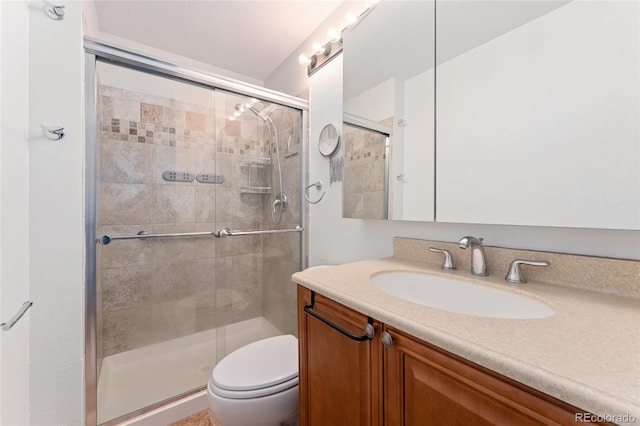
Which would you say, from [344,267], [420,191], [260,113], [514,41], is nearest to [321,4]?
[260,113]

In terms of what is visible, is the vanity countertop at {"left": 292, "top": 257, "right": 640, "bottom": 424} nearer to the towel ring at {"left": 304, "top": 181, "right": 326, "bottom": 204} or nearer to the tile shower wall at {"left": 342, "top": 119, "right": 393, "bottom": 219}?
the tile shower wall at {"left": 342, "top": 119, "right": 393, "bottom": 219}

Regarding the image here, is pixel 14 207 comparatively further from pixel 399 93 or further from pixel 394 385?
pixel 399 93

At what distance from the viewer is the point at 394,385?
592mm

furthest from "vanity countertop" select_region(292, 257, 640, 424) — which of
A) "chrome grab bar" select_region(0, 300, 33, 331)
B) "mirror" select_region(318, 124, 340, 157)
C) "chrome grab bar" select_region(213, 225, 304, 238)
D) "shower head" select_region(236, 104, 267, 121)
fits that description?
"shower head" select_region(236, 104, 267, 121)

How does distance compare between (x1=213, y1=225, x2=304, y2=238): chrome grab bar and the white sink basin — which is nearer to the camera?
the white sink basin

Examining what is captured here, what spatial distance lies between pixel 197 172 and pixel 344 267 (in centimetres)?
138

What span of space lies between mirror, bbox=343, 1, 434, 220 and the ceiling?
18.0 inches

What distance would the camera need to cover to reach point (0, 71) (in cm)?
75

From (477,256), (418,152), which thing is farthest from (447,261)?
(418,152)

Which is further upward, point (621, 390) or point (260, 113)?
point (260, 113)

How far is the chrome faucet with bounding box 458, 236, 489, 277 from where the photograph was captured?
88cm

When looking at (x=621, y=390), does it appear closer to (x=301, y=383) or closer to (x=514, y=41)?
(x=301, y=383)

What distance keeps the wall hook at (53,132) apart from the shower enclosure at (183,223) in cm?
19

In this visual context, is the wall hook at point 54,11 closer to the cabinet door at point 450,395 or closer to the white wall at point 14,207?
the white wall at point 14,207
